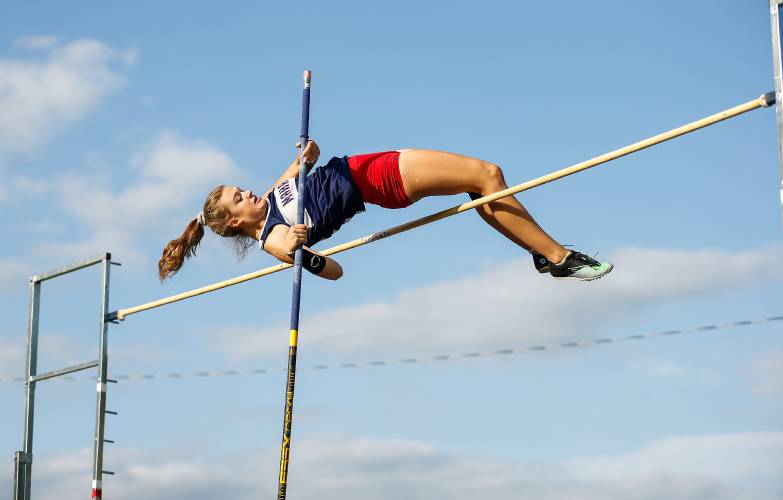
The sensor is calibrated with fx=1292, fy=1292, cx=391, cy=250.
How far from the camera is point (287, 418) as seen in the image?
689 cm

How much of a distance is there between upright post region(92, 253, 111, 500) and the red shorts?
2.70m

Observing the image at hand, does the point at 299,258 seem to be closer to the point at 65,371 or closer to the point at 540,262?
the point at 540,262

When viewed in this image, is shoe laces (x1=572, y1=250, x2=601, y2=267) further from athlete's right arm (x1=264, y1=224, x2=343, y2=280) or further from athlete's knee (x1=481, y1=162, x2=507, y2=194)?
athlete's right arm (x1=264, y1=224, x2=343, y2=280)

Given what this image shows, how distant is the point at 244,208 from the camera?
7281 mm

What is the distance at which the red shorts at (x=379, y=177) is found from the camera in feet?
22.8

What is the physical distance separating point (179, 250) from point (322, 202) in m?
1.13

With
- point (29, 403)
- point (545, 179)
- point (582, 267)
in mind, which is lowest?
point (29, 403)

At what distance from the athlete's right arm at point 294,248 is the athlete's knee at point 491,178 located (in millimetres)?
931

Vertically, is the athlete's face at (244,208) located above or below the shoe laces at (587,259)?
above

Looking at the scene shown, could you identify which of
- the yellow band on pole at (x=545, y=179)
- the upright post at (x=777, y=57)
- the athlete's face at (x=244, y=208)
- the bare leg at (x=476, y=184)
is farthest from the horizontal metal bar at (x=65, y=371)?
the upright post at (x=777, y=57)

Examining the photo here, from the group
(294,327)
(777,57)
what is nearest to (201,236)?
(294,327)

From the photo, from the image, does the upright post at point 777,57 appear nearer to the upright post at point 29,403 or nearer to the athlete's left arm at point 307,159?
the athlete's left arm at point 307,159

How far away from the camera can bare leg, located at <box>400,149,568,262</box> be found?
690cm

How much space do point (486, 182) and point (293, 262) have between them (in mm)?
1170
